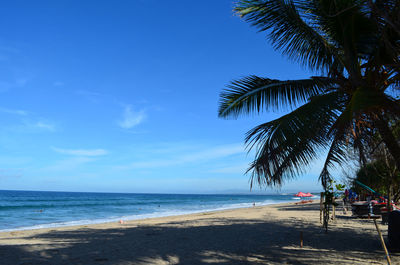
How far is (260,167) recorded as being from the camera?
5.30 meters

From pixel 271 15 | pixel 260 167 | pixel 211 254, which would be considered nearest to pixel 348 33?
pixel 271 15

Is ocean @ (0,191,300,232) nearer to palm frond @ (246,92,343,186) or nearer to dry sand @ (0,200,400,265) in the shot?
dry sand @ (0,200,400,265)

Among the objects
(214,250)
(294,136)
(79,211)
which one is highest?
(294,136)

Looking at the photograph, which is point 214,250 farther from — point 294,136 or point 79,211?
point 79,211

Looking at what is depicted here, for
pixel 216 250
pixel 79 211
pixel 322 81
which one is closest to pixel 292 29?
pixel 322 81

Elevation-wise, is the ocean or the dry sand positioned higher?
the dry sand

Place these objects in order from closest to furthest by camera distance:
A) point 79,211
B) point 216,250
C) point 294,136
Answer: point 294,136, point 216,250, point 79,211

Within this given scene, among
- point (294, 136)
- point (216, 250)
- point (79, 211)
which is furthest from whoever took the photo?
point (79, 211)

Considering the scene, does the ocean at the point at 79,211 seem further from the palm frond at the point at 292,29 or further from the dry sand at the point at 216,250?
the palm frond at the point at 292,29

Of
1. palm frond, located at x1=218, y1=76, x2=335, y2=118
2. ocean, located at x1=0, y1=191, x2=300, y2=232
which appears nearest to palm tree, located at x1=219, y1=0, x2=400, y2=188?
palm frond, located at x1=218, y1=76, x2=335, y2=118

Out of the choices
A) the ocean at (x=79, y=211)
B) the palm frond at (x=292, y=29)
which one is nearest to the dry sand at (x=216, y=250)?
the palm frond at (x=292, y=29)

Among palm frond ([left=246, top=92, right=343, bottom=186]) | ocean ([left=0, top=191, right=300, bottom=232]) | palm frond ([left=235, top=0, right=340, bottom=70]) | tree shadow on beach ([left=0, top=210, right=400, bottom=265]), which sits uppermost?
palm frond ([left=235, top=0, right=340, bottom=70])

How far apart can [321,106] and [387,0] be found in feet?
5.42

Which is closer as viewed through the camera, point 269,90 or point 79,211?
point 269,90
